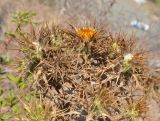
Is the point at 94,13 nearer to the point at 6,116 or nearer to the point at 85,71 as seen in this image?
the point at 6,116

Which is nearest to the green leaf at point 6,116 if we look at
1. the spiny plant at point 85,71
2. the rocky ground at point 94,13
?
the spiny plant at point 85,71

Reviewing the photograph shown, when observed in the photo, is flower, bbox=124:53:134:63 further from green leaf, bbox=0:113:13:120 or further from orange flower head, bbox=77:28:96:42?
green leaf, bbox=0:113:13:120

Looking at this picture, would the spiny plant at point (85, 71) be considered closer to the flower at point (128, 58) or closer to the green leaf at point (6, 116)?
the flower at point (128, 58)

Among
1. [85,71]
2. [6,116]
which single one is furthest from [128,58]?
[6,116]

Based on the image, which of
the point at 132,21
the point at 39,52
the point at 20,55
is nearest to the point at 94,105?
the point at 39,52

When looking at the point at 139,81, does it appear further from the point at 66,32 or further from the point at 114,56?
the point at 66,32

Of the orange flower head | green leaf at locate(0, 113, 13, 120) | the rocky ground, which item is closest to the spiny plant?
the orange flower head
